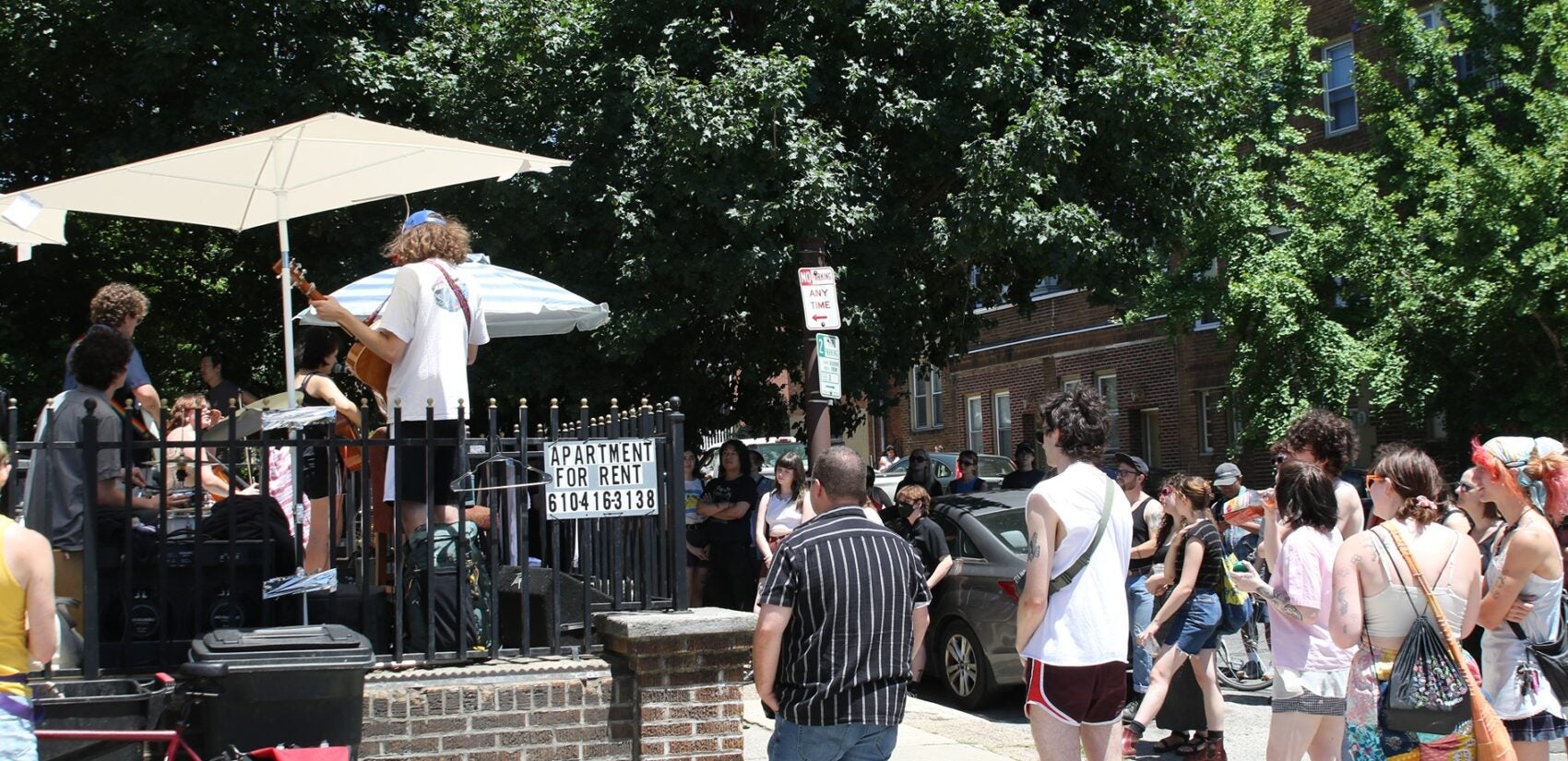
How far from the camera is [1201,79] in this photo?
51.3ft

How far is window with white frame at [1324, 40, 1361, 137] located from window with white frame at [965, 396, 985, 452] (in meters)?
13.1

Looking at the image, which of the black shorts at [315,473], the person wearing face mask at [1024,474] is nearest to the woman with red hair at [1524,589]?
the black shorts at [315,473]

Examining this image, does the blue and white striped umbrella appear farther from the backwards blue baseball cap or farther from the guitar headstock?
the backwards blue baseball cap

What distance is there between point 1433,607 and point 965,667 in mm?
5760

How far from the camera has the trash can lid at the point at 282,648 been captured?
15.3 feet

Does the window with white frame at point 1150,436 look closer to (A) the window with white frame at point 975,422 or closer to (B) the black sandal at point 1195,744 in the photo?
(A) the window with white frame at point 975,422

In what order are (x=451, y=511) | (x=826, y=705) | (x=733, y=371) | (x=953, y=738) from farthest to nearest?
(x=733, y=371) < (x=953, y=738) < (x=451, y=511) < (x=826, y=705)

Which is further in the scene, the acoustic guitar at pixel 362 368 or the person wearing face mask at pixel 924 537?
the person wearing face mask at pixel 924 537

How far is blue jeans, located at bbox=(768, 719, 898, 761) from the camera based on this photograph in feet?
14.8

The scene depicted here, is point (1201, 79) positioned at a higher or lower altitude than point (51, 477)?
higher

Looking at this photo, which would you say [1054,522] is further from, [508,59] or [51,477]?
[508,59]

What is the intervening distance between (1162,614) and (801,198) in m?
6.50

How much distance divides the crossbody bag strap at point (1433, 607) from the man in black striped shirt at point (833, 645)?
6.73 ft

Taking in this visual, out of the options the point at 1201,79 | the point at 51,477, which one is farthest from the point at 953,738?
the point at 1201,79
